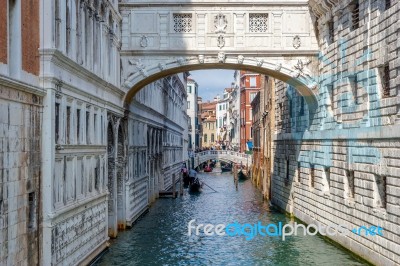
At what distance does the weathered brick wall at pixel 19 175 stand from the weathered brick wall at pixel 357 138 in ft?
21.7

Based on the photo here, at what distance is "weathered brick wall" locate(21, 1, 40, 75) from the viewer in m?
9.34

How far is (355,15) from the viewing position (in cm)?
1443

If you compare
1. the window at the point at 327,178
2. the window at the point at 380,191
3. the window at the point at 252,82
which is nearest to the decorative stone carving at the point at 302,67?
the window at the point at 327,178

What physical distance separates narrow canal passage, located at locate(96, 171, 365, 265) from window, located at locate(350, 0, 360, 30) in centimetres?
551

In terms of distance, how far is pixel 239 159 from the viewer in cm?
5394

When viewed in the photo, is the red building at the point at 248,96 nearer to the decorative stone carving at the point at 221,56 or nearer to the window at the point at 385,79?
the decorative stone carving at the point at 221,56

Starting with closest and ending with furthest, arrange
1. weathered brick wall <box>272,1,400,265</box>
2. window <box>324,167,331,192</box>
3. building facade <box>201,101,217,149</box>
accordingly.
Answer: weathered brick wall <box>272,1,400,265</box> < window <box>324,167,331,192</box> < building facade <box>201,101,217,149</box>

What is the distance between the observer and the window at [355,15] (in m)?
14.2

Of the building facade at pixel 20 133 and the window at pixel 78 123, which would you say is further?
the window at pixel 78 123

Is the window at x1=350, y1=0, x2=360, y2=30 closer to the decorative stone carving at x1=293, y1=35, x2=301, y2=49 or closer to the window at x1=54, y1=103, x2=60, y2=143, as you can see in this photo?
the decorative stone carving at x1=293, y1=35, x2=301, y2=49

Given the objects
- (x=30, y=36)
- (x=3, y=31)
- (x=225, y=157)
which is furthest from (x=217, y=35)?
(x=225, y=157)

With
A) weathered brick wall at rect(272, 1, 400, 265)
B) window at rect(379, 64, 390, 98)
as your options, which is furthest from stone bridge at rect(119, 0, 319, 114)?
window at rect(379, 64, 390, 98)

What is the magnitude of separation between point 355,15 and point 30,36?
26.8ft

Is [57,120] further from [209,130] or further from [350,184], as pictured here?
[209,130]
